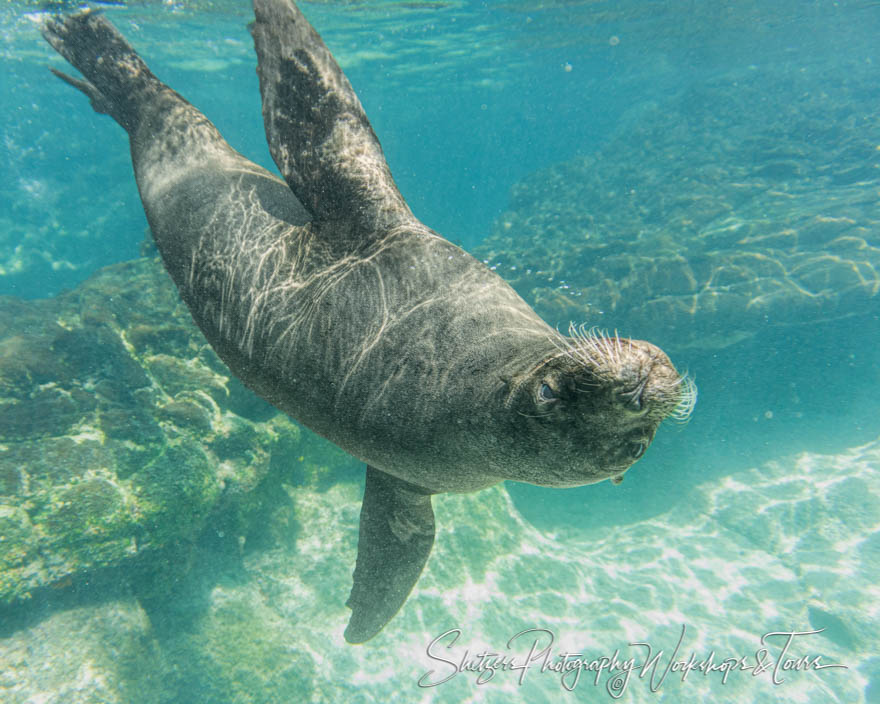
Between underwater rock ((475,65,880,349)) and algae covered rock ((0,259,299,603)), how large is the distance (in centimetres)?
867

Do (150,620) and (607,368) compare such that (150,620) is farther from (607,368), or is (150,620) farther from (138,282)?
(607,368)

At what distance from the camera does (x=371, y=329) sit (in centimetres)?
215

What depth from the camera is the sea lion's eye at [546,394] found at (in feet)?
4.46

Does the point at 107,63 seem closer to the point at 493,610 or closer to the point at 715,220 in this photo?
the point at 493,610

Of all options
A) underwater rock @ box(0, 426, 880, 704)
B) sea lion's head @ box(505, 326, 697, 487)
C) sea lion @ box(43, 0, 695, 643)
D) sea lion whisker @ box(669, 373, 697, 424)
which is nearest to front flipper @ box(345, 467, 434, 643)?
sea lion @ box(43, 0, 695, 643)

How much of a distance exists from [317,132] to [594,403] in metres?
2.49

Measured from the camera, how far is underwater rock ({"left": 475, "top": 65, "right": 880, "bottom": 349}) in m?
12.0

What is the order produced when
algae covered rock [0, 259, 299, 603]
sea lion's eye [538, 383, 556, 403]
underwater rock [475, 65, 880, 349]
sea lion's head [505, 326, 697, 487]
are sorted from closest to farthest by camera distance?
sea lion's head [505, 326, 697, 487] → sea lion's eye [538, 383, 556, 403] → algae covered rock [0, 259, 299, 603] → underwater rock [475, 65, 880, 349]

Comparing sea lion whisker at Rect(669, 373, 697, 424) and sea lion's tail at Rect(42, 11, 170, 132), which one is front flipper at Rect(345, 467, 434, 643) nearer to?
sea lion whisker at Rect(669, 373, 697, 424)

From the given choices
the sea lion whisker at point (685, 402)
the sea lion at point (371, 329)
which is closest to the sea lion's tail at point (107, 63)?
the sea lion at point (371, 329)

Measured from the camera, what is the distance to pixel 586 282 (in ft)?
43.7

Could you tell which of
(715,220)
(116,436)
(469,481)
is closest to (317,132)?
(469,481)

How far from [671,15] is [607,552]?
112 feet

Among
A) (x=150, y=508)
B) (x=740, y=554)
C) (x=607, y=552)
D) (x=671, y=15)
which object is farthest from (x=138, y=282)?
(x=671, y=15)
